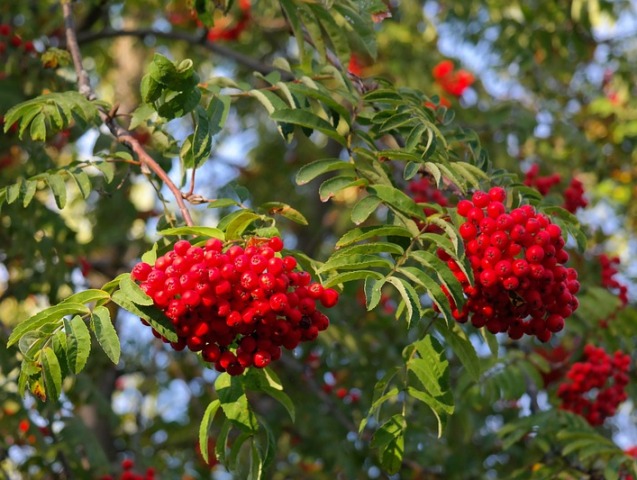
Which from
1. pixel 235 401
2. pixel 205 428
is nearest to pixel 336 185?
pixel 235 401

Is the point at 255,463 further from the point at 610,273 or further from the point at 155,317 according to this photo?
the point at 610,273

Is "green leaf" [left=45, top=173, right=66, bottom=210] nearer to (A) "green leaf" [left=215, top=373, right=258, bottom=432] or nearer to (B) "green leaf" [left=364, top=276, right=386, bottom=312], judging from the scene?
(A) "green leaf" [left=215, top=373, right=258, bottom=432]

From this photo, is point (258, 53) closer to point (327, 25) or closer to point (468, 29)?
point (468, 29)


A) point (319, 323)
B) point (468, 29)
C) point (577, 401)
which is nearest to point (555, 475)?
point (577, 401)

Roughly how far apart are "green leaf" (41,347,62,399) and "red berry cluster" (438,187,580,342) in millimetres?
1122

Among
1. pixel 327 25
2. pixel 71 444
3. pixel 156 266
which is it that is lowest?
pixel 71 444

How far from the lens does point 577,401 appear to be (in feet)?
14.0

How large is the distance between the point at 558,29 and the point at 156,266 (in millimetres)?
4327

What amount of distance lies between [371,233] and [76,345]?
0.86 m

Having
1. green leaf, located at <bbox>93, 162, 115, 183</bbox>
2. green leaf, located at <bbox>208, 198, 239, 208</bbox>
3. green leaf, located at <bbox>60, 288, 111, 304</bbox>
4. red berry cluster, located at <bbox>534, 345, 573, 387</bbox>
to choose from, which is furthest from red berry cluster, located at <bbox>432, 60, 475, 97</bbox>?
green leaf, located at <bbox>60, 288, 111, 304</bbox>

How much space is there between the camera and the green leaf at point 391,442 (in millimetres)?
2750

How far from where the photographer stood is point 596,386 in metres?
4.23

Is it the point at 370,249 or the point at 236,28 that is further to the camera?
the point at 236,28

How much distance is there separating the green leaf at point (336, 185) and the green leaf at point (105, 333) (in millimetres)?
707
